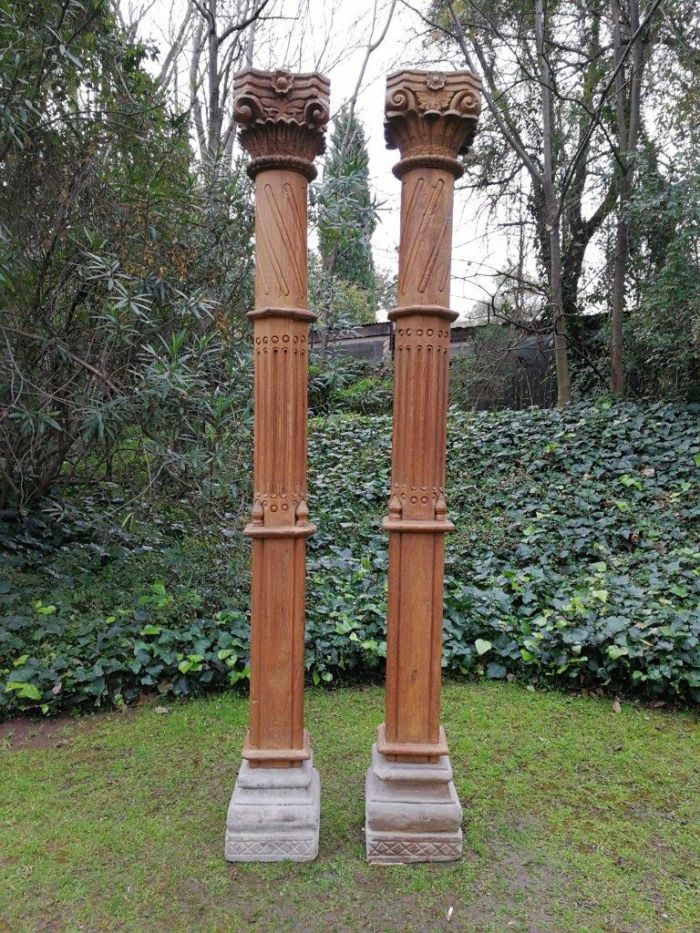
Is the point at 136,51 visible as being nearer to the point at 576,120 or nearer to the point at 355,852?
the point at 355,852

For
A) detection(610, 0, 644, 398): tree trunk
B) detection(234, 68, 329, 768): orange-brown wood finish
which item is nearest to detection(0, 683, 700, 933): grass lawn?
detection(234, 68, 329, 768): orange-brown wood finish

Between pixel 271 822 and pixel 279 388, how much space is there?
154cm

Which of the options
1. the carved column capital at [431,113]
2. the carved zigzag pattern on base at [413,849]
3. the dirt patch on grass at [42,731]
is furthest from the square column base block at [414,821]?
the carved column capital at [431,113]

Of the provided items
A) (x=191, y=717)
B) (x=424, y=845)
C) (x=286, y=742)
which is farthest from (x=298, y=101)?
(x=191, y=717)

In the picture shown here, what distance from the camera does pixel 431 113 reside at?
6.86ft

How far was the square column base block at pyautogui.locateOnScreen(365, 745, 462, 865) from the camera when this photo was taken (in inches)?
87.0

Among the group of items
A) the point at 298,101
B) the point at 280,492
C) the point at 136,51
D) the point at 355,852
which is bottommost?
the point at 355,852

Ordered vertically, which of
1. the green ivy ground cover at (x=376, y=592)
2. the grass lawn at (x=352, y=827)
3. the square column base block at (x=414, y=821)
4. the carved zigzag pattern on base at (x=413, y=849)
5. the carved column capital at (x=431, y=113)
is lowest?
the grass lawn at (x=352, y=827)

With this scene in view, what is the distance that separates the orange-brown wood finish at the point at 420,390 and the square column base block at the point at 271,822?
35 centimetres

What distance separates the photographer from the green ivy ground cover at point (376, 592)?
3.39 meters

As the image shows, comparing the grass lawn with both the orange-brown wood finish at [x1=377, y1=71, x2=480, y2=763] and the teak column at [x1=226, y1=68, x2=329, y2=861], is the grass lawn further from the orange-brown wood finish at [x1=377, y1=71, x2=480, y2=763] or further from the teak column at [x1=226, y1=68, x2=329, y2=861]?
the orange-brown wood finish at [x1=377, y1=71, x2=480, y2=763]

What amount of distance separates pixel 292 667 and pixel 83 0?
372 centimetres

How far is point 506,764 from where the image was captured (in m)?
2.85

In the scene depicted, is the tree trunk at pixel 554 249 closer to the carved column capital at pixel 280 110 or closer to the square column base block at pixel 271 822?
the carved column capital at pixel 280 110
